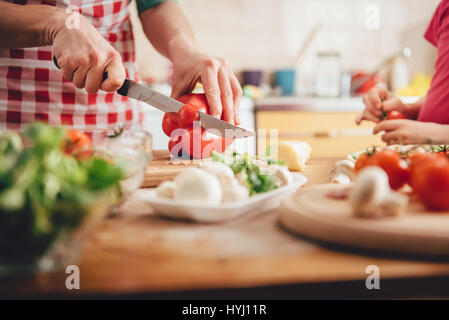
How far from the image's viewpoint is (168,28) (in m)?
→ 1.35

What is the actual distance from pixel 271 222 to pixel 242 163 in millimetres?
166

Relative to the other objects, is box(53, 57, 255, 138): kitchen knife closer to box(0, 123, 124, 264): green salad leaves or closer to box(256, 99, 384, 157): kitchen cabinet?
box(0, 123, 124, 264): green salad leaves

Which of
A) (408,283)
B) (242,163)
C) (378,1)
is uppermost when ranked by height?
(378,1)

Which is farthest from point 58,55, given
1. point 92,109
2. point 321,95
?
point 321,95

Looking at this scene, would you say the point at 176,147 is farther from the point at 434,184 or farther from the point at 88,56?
the point at 434,184

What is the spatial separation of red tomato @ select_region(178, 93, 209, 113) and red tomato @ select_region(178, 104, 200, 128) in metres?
0.06

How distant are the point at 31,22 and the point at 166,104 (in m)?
0.35

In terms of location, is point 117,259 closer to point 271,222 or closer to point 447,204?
point 271,222

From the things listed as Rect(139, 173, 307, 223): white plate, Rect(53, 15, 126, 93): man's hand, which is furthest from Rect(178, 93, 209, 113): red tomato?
Rect(139, 173, 307, 223): white plate

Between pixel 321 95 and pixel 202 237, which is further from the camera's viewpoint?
pixel 321 95

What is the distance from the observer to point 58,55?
36.1 inches

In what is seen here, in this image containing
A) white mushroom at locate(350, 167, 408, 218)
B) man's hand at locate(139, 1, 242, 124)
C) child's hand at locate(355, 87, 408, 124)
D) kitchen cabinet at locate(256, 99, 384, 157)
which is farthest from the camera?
kitchen cabinet at locate(256, 99, 384, 157)

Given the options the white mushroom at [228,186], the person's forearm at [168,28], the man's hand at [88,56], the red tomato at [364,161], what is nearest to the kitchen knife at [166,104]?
the man's hand at [88,56]

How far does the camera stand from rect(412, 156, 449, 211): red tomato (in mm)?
548
